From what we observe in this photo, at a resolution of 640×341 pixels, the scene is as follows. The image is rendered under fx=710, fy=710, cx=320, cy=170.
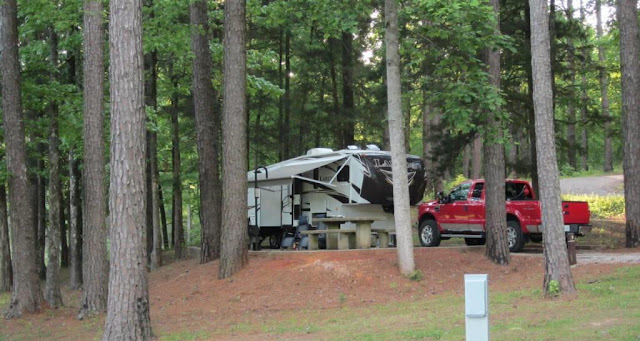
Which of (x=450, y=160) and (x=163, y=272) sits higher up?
(x=450, y=160)

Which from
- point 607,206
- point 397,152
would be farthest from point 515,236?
point 607,206

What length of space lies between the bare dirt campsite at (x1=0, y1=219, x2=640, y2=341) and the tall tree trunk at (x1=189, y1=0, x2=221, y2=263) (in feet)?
2.76

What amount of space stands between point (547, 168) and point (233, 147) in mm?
7500

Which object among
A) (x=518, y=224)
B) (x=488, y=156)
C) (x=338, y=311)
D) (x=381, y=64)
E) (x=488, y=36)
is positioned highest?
(x=381, y=64)

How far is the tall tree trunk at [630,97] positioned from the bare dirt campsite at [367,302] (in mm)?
1881

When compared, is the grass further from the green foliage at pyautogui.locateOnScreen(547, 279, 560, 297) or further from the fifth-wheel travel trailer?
the fifth-wheel travel trailer

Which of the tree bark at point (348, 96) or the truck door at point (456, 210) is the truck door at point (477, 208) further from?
the tree bark at point (348, 96)

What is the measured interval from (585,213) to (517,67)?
6.35 metres

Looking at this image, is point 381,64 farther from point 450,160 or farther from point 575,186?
point 575,186

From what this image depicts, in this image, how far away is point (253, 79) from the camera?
20.2m

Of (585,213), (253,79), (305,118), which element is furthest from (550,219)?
(305,118)

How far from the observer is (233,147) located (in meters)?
16.7

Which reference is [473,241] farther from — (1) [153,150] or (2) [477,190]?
(1) [153,150]

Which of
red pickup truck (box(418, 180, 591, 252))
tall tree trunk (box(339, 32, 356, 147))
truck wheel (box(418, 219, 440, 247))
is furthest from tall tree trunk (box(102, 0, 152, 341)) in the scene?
tall tree trunk (box(339, 32, 356, 147))
